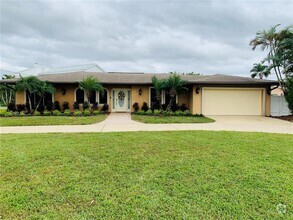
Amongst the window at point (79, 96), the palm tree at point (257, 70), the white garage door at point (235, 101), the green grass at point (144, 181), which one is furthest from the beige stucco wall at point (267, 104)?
the window at point (79, 96)

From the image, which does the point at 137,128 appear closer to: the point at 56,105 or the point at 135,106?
the point at 135,106

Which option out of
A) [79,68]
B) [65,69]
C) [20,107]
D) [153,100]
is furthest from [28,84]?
[65,69]

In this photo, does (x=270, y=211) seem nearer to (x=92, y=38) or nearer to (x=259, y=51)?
(x=259, y=51)

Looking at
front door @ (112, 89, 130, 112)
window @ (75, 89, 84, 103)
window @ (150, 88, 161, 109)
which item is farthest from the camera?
front door @ (112, 89, 130, 112)

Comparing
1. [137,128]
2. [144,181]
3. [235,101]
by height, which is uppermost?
[235,101]

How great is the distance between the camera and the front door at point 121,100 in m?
16.1

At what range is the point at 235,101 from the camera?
48.2ft

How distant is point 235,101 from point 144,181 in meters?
13.4

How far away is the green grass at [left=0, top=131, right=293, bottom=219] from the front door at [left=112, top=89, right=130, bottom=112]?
10.6m

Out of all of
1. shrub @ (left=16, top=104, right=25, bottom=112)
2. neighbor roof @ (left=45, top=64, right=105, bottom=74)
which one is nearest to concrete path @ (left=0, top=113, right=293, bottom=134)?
shrub @ (left=16, top=104, right=25, bottom=112)

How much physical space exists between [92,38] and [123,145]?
15.4m

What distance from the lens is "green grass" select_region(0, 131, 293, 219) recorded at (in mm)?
2512

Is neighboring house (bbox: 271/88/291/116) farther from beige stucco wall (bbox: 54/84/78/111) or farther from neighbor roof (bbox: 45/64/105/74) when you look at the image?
neighbor roof (bbox: 45/64/105/74)

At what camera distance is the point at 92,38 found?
59.5 feet
